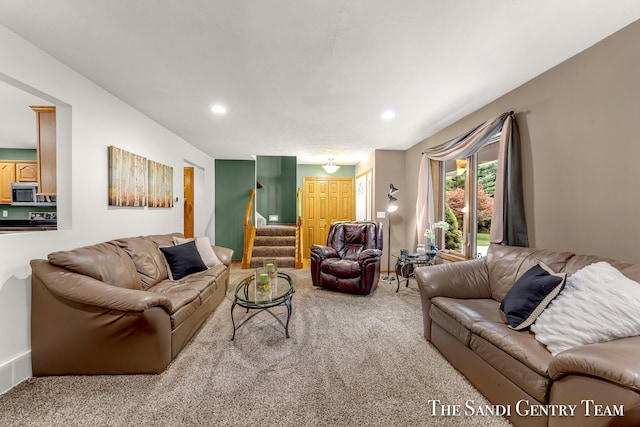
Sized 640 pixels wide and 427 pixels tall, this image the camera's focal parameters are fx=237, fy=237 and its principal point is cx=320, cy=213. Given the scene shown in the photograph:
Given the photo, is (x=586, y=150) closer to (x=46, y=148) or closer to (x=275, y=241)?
(x=46, y=148)

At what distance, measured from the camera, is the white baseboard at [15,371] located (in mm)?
1643

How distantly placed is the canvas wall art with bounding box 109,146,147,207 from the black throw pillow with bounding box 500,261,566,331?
382cm

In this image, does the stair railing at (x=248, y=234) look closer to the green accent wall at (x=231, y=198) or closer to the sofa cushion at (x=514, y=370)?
the green accent wall at (x=231, y=198)

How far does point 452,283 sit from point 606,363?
131 cm

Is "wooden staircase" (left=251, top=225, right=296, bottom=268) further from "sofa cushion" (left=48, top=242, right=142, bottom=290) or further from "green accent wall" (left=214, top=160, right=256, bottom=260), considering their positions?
"sofa cushion" (left=48, top=242, right=142, bottom=290)

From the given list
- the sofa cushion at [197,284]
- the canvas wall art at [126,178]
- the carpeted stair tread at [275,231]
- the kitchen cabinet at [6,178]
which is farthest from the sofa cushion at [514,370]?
the kitchen cabinet at [6,178]

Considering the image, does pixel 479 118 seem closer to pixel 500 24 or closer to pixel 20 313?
pixel 500 24

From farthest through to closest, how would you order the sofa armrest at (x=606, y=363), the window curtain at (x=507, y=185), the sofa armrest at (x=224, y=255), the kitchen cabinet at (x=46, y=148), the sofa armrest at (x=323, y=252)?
the sofa armrest at (x=323, y=252) → the sofa armrest at (x=224, y=255) → the window curtain at (x=507, y=185) → the kitchen cabinet at (x=46, y=148) → the sofa armrest at (x=606, y=363)

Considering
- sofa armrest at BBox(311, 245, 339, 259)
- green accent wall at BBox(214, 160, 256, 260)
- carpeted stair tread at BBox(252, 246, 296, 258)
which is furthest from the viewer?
green accent wall at BBox(214, 160, 256, 260)

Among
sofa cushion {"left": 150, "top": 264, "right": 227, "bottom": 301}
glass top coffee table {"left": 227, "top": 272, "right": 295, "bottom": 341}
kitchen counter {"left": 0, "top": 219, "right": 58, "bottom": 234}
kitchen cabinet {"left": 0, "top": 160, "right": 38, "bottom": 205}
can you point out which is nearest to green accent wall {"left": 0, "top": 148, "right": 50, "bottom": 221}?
kitchen cabinet {"left": 0, "top": 160, "right": 38, "bottom": 205}

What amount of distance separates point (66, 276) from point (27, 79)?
1.54 metres

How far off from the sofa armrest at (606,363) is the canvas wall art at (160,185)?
13.8 feet

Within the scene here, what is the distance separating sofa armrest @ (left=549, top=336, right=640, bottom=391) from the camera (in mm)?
915

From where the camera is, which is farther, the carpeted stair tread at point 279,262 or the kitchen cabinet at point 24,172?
the carpeted stair tread at point 279,262
